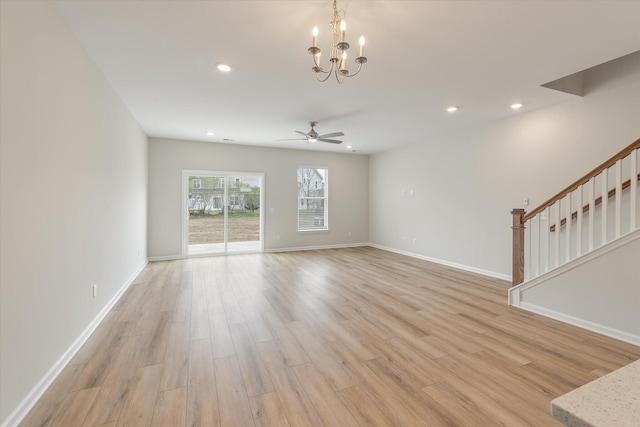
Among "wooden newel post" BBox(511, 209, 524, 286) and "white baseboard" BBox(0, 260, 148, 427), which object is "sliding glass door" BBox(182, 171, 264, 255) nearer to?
"white baseboard" BBox(0, 260, 148, 427)

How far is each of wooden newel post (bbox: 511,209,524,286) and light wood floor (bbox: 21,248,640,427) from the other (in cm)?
36

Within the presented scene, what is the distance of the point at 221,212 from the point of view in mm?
6938

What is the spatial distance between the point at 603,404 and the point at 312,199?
7431 mm

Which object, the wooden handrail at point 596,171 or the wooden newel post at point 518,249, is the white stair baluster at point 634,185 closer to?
the wooden handrail at point 596,171

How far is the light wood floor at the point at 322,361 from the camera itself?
1758mm

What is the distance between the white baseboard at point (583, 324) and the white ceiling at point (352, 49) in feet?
8.91

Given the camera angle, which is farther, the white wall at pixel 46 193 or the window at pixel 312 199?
the window at pixel 312 199

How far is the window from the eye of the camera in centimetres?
775

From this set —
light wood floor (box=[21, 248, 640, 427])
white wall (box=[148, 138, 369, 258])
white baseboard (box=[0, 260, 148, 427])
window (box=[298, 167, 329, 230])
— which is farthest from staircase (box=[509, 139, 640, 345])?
window (box=[298, 167, 329, 230])

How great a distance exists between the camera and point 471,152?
533 centimetres

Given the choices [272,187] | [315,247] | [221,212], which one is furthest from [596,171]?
[221,212]

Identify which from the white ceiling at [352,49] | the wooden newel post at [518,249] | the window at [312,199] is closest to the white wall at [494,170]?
the white ceiling at [352,49]

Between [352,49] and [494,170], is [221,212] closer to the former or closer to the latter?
[352,49]

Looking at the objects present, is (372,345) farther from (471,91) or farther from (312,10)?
(471,91)
